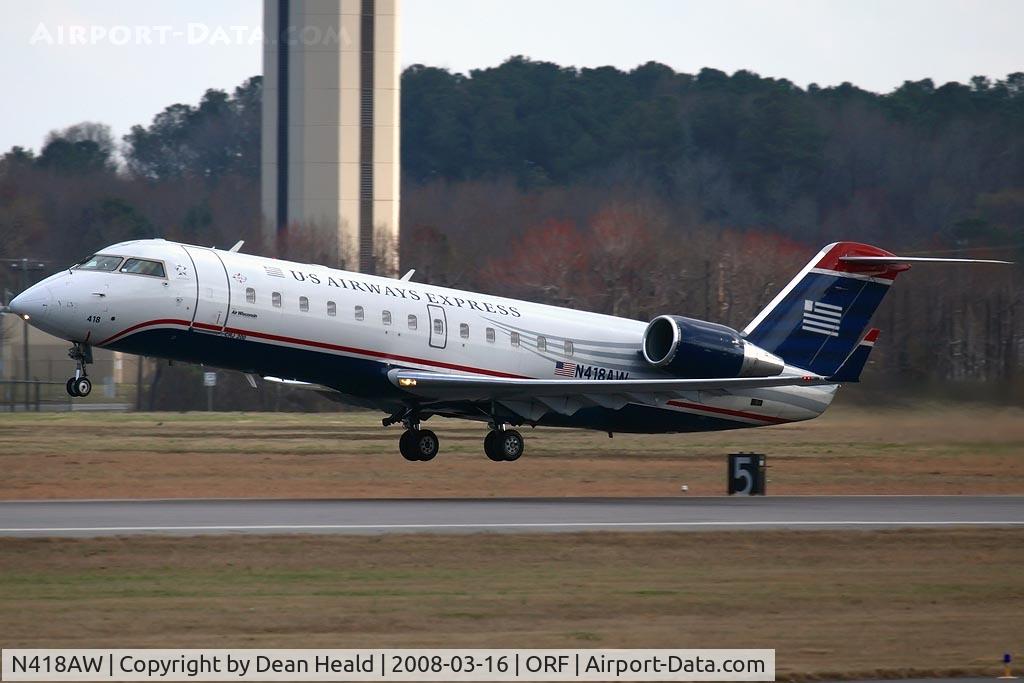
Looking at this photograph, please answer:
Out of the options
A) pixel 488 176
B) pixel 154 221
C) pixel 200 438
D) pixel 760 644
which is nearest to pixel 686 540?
pixel 760 644

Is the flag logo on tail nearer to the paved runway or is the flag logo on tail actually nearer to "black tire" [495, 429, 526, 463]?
the paved runway

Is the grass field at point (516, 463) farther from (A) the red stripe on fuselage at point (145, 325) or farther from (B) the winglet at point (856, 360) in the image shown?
(A) the red stripe on fuselage at point (145, 325)

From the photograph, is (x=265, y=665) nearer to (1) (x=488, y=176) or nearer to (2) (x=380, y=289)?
(2) (x=380, y=289)

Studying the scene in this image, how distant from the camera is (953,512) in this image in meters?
26.5

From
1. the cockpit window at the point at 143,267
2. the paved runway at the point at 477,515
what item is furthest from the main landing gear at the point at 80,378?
the paved runway at the point at 477,515

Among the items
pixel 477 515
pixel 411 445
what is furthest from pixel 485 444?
pixel 477 515

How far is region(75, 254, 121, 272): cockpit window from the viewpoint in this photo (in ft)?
88.3

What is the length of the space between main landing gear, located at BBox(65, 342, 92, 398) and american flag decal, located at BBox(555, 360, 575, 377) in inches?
368

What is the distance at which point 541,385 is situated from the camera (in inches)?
1142

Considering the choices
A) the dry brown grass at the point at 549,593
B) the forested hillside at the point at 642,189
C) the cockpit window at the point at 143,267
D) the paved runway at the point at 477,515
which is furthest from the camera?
the forested hillside at the point at 642,189

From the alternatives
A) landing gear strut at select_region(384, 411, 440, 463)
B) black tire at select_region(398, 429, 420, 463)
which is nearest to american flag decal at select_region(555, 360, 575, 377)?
landing gear strut at select_region(384, 411, 440, 463)

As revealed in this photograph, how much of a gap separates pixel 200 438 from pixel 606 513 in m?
19.6

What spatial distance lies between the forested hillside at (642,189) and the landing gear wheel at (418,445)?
40.2ft

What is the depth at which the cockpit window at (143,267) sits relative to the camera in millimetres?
26984
